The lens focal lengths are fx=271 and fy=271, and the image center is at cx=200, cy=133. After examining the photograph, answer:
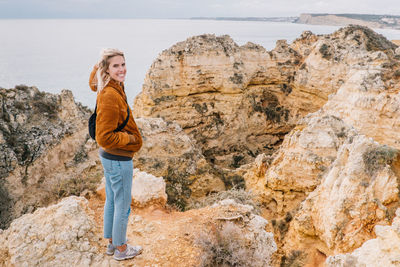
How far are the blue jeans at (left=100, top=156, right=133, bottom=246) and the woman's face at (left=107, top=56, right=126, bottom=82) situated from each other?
2.73ft

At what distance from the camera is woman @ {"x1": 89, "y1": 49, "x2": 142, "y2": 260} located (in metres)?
2.50

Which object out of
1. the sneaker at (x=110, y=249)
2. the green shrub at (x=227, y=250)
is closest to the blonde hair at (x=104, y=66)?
the sneaker at (x=110, y=249)

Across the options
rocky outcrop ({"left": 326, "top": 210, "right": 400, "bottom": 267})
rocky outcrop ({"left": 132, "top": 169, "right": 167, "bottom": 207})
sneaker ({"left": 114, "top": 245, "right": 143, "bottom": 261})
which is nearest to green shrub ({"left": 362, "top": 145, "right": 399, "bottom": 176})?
rocky outcrop ({"left": 326, "top": 210, "right": 400, "bottom": 267})

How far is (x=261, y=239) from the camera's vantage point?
386 cm

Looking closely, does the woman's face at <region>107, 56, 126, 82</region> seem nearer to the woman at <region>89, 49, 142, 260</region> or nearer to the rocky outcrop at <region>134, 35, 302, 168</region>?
the woman at <region>89, 49, 142, 260</region>

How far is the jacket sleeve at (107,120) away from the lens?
2.48m

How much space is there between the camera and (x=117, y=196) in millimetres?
2896

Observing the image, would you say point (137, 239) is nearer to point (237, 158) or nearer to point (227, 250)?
point (227, 250)

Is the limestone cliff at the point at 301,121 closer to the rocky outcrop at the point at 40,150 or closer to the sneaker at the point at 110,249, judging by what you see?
the sneaker at the point at 110,249

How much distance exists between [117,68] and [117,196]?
1332 mm

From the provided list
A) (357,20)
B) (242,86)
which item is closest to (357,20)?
(357,20)

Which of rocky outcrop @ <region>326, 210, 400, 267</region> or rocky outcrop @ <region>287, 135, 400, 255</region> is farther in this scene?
rocky outcrop @ <region>287, 135, 400, 255</region>

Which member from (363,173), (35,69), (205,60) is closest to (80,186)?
(363,173)

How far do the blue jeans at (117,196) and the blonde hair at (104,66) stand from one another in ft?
2.48
